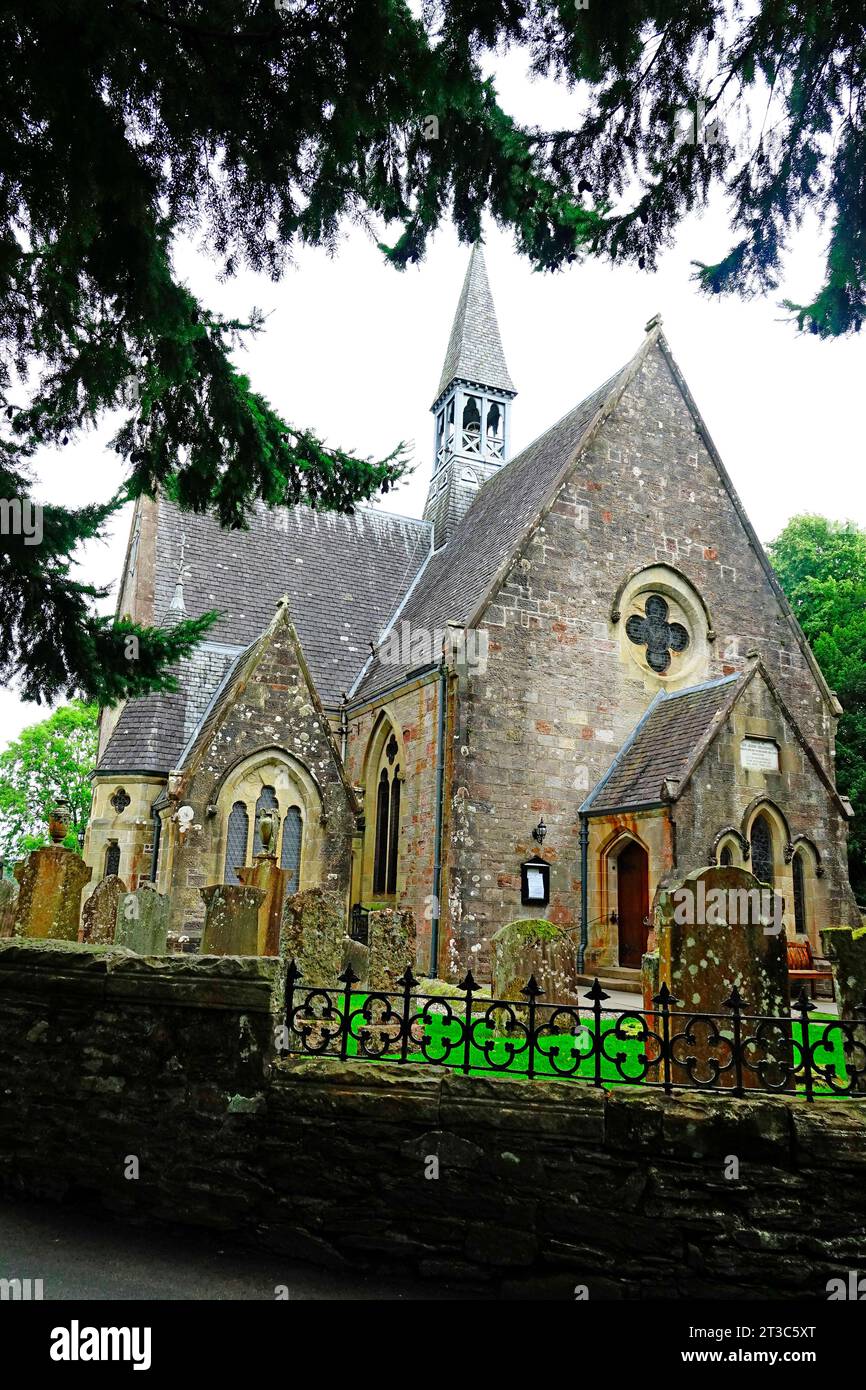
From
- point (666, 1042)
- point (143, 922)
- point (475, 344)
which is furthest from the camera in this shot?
point (475, 344)

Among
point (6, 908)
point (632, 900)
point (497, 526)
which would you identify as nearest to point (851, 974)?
point (6, 908)

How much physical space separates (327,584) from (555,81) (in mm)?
17954

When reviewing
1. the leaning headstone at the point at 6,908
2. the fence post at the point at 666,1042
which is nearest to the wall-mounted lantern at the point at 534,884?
the leaning headstone at the point at 6,908

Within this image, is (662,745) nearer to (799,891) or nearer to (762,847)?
(762,847)

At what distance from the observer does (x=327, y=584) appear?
22.1 meters

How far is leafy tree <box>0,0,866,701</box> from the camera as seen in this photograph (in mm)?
4184

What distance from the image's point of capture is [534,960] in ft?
25.4

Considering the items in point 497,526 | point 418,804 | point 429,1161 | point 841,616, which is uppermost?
point 841,616

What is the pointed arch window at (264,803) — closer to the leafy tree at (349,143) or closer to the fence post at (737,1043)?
the leafy tree at (349,143)

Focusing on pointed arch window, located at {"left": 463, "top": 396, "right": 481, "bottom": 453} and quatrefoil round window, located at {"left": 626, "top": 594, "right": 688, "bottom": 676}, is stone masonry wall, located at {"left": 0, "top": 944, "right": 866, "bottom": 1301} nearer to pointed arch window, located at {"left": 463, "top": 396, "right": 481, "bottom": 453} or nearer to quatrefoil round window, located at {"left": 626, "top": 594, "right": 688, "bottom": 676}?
quatrefoil round window, located at {"left": 626, "top": 594, "right": 688, "bottom": 676}

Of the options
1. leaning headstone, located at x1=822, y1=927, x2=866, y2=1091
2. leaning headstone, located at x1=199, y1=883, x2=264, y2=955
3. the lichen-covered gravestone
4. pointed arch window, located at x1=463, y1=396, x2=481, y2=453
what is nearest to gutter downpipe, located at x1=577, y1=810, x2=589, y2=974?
the lichen-covered gravestone

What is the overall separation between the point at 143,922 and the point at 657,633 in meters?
12.2

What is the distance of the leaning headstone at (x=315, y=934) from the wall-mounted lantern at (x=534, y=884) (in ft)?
19.9

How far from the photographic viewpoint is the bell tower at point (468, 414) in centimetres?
2552
